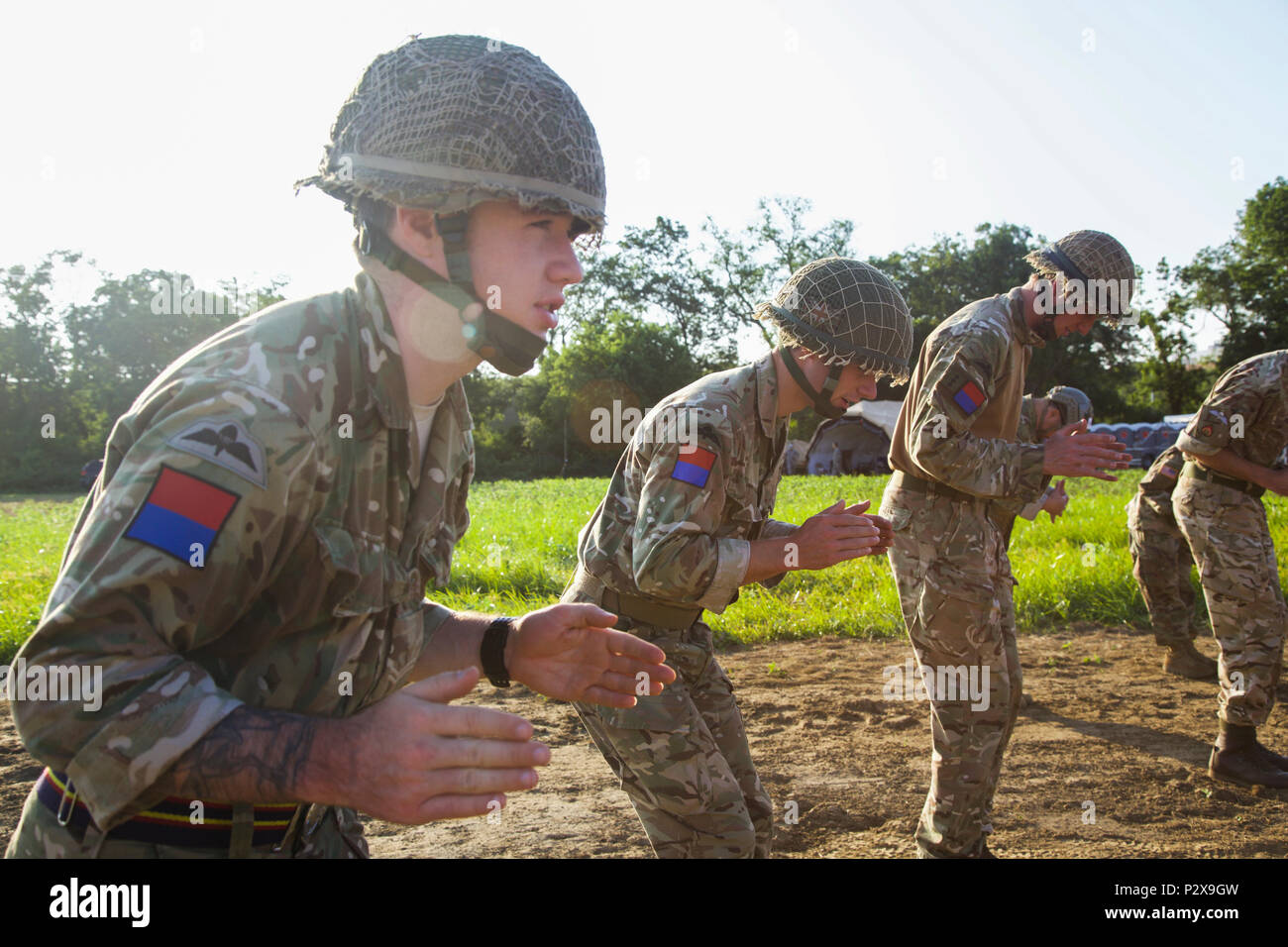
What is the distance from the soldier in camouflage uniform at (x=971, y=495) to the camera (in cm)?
374

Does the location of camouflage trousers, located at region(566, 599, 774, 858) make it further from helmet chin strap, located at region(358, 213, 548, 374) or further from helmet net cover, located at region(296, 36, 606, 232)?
helmet net cover, located at region(296, 36, 606, 232)

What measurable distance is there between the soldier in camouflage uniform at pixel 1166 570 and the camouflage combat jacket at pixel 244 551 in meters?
7.11

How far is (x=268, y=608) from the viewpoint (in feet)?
5.03

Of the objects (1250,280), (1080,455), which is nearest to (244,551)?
(1080,455)

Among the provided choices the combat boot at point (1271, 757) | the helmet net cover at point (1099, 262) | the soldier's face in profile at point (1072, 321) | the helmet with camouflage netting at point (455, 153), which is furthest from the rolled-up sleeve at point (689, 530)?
the combat boot at point (1271, 757)

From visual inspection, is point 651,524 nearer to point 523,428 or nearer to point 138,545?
point 138,545

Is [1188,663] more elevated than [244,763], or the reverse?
[244,763]

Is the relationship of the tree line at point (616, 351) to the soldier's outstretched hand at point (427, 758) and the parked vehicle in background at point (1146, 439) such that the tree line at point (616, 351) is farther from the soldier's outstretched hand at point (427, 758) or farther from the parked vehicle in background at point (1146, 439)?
the soldier's outstretched hand at point (427, 758)

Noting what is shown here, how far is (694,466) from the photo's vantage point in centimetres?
298

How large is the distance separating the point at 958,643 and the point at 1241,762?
2.46 m

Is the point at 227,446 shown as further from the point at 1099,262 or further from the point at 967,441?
the point at 1099,262

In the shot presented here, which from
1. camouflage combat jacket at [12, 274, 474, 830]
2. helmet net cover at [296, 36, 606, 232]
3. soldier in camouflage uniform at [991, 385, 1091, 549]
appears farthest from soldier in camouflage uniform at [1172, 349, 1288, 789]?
camouflage combat jacket at [12, 274, 474, 830]

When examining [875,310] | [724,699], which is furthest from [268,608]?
[875,310]

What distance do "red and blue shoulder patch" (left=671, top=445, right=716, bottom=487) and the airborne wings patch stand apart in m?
1.75
